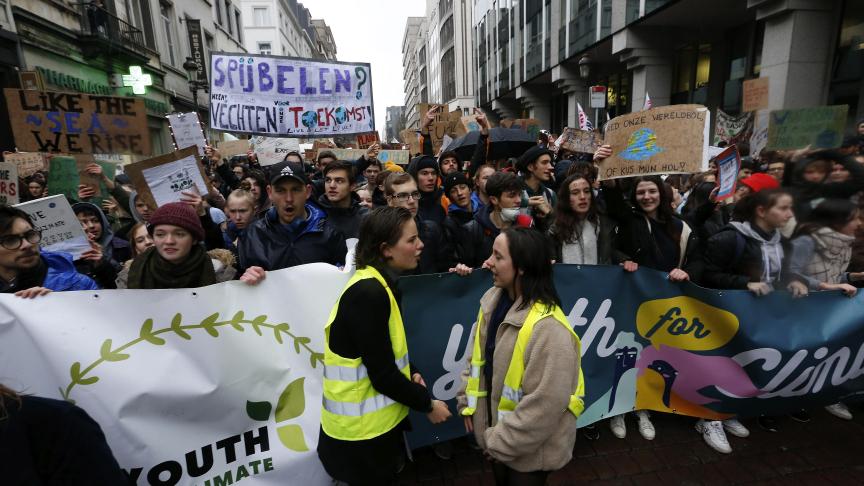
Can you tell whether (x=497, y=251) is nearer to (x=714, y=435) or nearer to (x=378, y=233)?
(x=378, y=233)

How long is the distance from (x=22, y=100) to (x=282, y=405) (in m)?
3.74

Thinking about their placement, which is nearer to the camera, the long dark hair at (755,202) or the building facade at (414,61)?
the long dark hair at (755,202)

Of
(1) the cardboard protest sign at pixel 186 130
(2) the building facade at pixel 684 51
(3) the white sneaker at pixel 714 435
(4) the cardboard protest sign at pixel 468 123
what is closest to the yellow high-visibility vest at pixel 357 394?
(3) the white sneaker at pixel 714 435

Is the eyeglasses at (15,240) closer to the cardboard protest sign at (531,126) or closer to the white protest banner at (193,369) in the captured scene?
the white protest banner at (193,369)

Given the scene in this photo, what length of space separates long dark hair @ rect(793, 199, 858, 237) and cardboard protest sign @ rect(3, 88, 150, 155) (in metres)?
5.02

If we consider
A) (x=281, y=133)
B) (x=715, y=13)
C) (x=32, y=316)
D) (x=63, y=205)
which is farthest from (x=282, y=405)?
(x=715, y=13)

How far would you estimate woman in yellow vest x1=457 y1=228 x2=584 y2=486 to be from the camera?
1.74 meters

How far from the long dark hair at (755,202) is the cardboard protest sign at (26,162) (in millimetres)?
7990

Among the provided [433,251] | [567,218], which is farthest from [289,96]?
[567,218]

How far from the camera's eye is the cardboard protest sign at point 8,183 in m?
3.54

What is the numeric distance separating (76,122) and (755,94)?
7692 millimetres

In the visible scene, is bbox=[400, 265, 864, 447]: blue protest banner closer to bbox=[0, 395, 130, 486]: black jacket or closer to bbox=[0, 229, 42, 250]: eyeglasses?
bbox=[0, 395, 130, 486]: black jacket

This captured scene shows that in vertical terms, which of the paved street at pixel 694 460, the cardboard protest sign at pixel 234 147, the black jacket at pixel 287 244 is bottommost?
the paved street at pixel 694 460

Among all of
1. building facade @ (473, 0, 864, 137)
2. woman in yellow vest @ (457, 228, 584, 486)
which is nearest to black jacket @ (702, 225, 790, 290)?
woman in yellow vest @ (457, 228, 584, 486)
